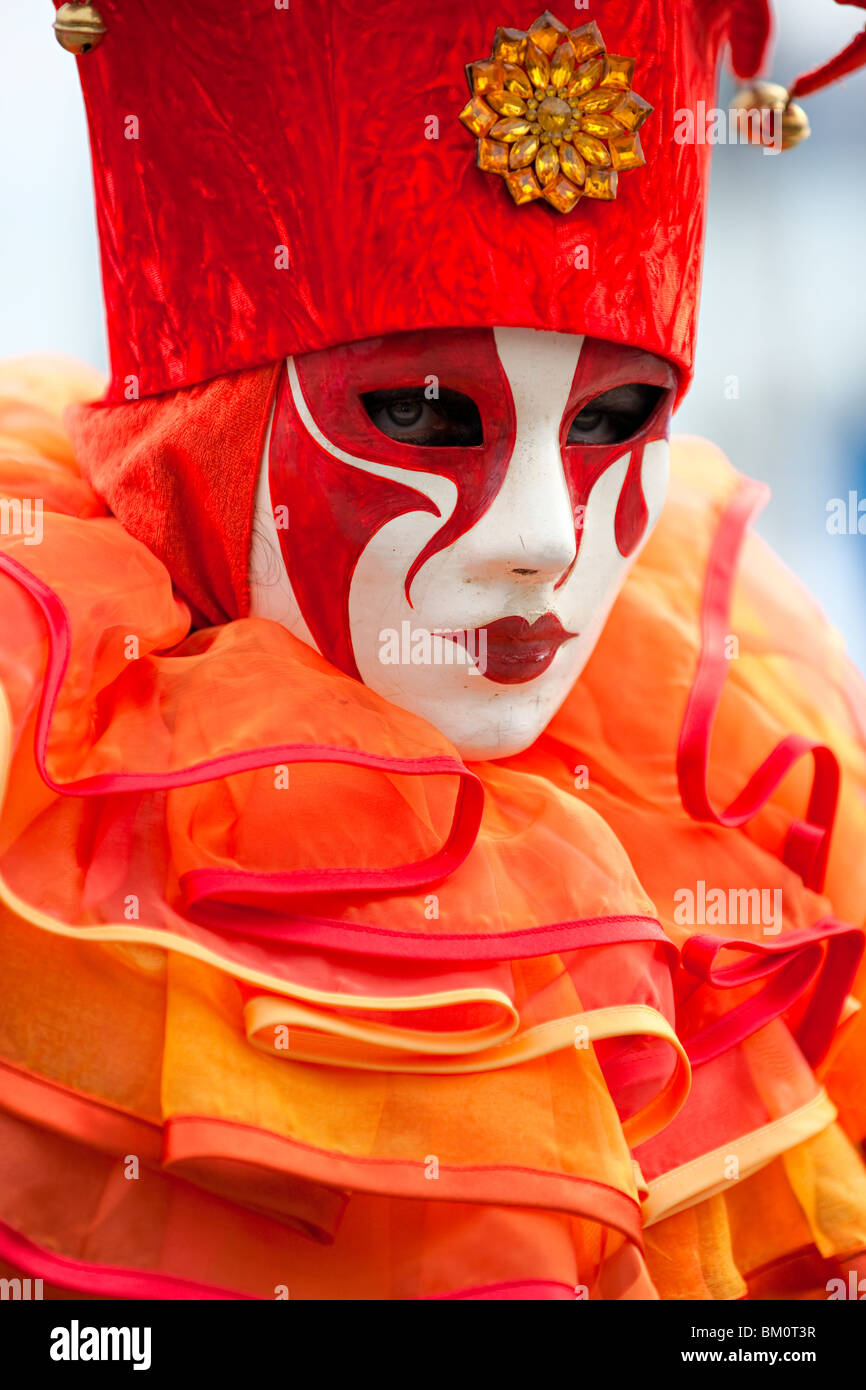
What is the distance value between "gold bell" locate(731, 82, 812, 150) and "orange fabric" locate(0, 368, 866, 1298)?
45cm

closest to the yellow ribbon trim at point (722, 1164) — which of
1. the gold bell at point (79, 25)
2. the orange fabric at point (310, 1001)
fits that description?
the orange fabric at point (310, 1001)

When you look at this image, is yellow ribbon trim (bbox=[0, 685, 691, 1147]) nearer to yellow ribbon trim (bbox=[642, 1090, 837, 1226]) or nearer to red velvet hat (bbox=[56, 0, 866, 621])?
yellow ribbon trim (bbox=[642, 1090, 837, 1226])

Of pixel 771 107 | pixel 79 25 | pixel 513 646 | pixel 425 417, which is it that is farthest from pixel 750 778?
pixel 79 25

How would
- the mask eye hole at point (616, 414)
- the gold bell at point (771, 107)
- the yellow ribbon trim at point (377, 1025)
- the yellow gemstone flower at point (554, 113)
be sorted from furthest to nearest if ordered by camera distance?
the gold bell at point (771, 107) → the mask eye hole at point (616, 414) → the yellow gemstone flower at point (554, 113) → the yellow ribbon trim at point (377, 1025)

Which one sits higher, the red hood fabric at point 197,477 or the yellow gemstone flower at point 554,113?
the yellow gemstone flower at point 554,113

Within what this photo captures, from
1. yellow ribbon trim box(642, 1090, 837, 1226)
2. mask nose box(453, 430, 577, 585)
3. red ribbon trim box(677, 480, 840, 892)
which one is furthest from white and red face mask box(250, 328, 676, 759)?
yellow ribbon trim box(642, 1090, 837, 1226)

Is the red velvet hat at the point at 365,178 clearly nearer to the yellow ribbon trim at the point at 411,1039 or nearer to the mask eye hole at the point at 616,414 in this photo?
the mask eye hole at the point at 616,414

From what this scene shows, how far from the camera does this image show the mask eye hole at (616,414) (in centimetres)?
Result: 108

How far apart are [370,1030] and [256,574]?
334 millimetres

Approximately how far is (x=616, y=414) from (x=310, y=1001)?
1.51 ft

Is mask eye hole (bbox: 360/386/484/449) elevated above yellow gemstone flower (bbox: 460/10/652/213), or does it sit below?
below

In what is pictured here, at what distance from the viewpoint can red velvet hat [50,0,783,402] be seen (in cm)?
97

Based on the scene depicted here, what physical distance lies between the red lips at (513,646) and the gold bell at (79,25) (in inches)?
17.8
